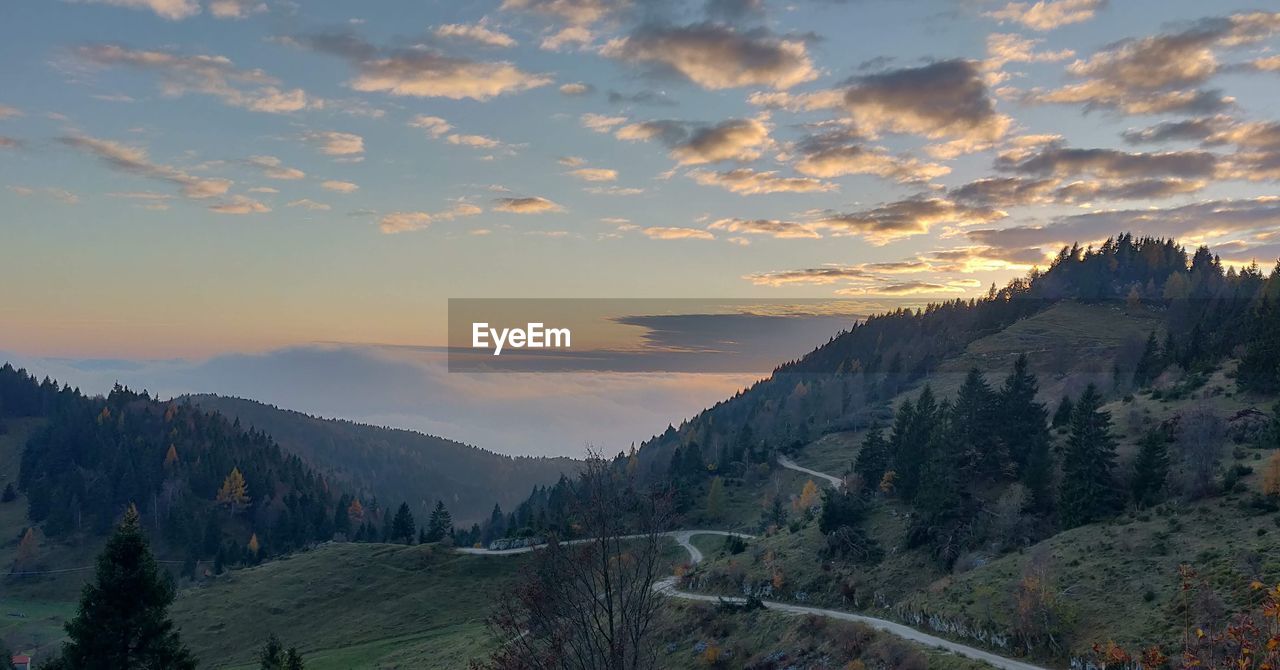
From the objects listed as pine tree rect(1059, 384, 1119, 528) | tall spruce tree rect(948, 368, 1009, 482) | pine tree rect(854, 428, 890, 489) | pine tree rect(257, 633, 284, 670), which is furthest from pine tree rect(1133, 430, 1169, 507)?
pine tree rect(257, 633, 284, 670)

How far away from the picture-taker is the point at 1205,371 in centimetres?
9606

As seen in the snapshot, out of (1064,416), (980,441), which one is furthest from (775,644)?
(1064,416)

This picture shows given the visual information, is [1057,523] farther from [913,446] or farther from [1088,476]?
[913,446]

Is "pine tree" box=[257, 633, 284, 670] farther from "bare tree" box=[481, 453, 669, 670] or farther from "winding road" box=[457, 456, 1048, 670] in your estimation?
"bare tree" box=[481, 453, 669, 670]

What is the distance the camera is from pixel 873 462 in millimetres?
100438

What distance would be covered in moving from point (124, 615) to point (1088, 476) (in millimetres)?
69337

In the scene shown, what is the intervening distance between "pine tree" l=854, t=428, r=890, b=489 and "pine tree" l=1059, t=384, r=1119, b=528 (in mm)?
32136

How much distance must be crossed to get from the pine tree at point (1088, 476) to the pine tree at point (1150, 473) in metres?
2.03

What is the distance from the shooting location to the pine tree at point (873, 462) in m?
99.1

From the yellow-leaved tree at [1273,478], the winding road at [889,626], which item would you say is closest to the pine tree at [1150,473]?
the yellow-leaved tree at [1273,478]

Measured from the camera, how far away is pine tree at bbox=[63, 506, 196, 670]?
32250 millimetres

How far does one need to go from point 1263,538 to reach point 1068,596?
12.4m

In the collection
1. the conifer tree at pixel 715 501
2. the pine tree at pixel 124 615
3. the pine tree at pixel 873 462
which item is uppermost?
the pine tree at pixel 124 615

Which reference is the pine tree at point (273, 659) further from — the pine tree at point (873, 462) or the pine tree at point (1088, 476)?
the pine tree at point (873, 462)
